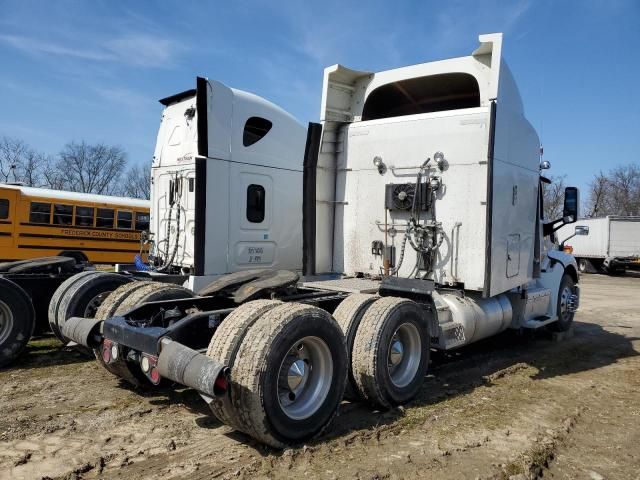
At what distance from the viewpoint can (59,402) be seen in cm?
505

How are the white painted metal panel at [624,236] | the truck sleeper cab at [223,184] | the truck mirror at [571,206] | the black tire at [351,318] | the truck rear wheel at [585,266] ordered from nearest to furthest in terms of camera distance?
the black tire at [351,318] < the truck sleeper cab at [223,184] < the truck mirror at [571,206] < the white painted metal panel at [624,236] < the truck rear wheel at [585,266]

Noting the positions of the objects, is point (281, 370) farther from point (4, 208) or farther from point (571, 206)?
point (4, 208)

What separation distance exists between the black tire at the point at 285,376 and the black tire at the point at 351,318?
0.51 meters

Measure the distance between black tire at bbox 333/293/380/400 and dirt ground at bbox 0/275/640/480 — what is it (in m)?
0.21

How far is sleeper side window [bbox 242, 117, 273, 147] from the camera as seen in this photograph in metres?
7.43

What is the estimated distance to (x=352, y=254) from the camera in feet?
24.6

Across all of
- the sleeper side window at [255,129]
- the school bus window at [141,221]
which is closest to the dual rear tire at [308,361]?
the sleeper side window at [255,129]

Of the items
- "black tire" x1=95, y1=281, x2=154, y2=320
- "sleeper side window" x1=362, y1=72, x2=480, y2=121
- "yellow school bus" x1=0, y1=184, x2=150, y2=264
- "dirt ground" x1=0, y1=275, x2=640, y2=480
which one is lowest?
"dirt ground" x1=0, y1=275, x2=640, y2=480

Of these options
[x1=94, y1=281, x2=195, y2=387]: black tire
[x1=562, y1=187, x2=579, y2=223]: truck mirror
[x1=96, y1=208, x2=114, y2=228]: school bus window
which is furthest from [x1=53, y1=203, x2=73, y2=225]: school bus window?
[x1=562, y1=187, x2=579, y2=223]: truck mirror

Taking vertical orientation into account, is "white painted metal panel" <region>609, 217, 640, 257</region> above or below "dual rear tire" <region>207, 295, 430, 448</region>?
above

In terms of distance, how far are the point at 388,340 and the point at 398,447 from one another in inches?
42.3

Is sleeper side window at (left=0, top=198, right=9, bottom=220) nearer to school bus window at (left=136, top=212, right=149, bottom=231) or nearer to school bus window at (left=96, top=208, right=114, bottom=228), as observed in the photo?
school bus window at (left=96, top=208, right=114, bottom=228)

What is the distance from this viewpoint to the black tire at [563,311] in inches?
360

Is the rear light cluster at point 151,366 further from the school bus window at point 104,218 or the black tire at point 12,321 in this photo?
the school bus window at point 104,218
